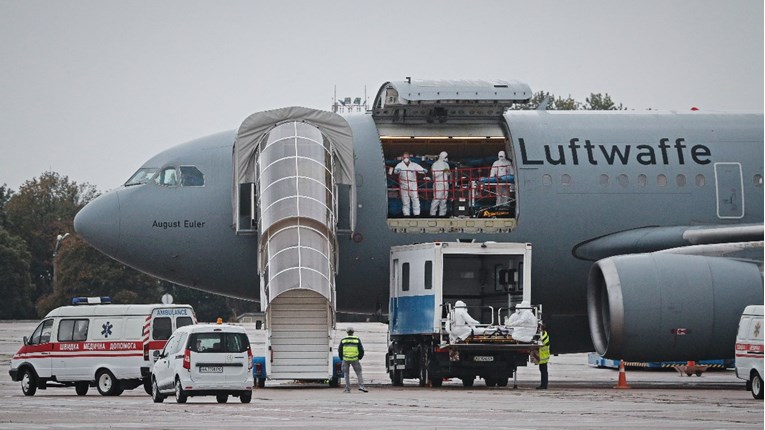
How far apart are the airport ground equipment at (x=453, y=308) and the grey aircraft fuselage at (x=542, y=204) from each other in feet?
2.87

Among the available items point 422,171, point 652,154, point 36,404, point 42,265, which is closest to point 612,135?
point 652,154

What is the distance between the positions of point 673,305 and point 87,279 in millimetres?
69633

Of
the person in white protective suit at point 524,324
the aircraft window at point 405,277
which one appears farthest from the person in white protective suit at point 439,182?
the person in white protective suit at point 524,324

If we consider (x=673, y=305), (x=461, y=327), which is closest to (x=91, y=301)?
(x=461, y=327)

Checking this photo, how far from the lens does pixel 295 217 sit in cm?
3528

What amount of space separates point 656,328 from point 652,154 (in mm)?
5315

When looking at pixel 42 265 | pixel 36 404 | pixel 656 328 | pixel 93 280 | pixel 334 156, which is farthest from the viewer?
pixel 42 265

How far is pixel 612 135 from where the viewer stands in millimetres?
37938

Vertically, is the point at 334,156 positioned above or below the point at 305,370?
above

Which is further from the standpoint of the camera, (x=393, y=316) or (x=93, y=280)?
(x=93, y=280)

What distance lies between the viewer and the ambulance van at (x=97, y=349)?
115ft

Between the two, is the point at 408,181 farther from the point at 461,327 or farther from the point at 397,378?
the point at 397,378

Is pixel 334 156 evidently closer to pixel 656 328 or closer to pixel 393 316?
pixel 393 316

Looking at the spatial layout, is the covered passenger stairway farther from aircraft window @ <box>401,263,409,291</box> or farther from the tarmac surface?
aircraft window @ <box>401,263,409,291</box>
